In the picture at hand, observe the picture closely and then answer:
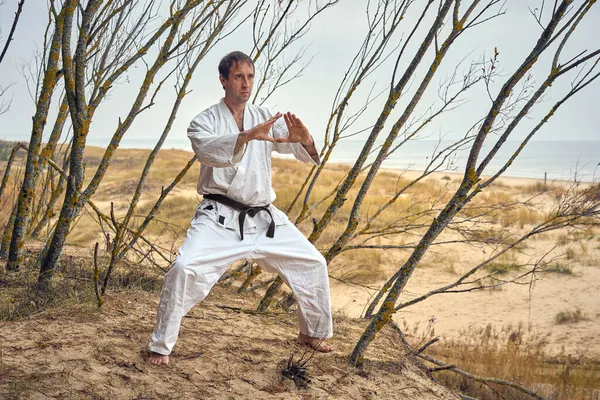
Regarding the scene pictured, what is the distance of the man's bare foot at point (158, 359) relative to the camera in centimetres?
291

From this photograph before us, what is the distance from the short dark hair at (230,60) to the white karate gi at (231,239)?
182 millimetres

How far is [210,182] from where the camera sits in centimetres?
310

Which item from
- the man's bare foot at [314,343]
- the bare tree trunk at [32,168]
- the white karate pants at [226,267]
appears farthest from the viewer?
the bare tree trunk at [32,168]

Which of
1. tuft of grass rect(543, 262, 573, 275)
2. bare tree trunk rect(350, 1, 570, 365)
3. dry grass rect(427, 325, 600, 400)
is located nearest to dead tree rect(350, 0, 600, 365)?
bare tree trunk rect(350, 1, 570, 365)

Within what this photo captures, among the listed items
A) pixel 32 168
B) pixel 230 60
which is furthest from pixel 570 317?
pixel 32 168

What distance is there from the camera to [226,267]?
119 inches

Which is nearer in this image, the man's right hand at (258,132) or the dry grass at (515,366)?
the man's right hand at (258,132)

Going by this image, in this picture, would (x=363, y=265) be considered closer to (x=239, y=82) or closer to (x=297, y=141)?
(x=297, y=141)

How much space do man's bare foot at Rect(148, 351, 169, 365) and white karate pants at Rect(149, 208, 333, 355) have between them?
0.11ft

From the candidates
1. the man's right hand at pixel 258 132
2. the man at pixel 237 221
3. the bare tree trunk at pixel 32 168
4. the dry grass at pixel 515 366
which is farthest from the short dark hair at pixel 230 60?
the dry grass at pixel 515 366

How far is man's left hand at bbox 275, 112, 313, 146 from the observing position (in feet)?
9.80

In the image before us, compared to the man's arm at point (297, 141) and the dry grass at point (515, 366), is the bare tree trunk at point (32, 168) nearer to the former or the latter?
the man's arm at point (297, 141)

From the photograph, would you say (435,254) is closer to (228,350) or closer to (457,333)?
(457,333)

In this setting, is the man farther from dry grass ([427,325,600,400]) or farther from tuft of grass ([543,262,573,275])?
tuft of grass ([543,262,573,275])
